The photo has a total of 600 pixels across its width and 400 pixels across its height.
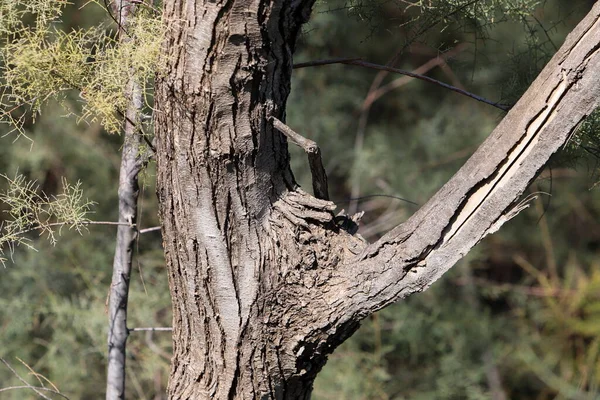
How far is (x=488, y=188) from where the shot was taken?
68 cm

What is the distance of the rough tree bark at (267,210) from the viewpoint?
2.03 feet

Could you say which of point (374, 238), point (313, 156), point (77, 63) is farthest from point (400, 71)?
point (374, 238)

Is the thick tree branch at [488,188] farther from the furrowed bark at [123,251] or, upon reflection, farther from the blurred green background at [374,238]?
the blurred green background at [374,238]

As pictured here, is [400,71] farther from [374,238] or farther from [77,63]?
[374,238]

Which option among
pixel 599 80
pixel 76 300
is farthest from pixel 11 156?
pixel 599 80

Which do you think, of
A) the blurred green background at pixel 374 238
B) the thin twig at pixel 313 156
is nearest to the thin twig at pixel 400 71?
the thin twig at pixel 313 156

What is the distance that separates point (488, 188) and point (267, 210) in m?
0.24

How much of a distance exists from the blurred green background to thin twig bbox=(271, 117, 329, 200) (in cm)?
94

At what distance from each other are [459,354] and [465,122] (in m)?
1.03

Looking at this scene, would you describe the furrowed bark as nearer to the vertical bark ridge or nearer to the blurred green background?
the vertical bark ridge

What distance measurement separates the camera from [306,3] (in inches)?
24.2

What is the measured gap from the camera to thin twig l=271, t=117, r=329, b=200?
26.5 inches

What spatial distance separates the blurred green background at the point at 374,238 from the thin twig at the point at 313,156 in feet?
3.08

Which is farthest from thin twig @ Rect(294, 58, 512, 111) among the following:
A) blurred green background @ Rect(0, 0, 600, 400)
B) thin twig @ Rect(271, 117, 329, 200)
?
blurred green background @ Rect(0, 0, 600, 400)
